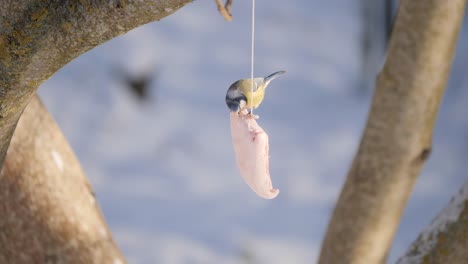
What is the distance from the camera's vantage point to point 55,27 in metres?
0.50

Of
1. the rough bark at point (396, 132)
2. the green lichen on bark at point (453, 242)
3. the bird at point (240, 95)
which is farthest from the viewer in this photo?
the rough bark at point (396, 132)

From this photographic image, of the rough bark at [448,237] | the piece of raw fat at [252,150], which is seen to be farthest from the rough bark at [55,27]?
the rough bark at [448,237]

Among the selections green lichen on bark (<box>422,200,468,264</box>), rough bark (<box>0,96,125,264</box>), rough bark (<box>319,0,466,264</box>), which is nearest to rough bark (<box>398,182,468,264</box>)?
green lichen on bark (<box>422,200,468,264</box>)

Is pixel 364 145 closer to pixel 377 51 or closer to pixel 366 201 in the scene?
pixel 366 201

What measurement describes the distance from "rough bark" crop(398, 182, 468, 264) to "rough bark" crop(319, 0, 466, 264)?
0.14 metres

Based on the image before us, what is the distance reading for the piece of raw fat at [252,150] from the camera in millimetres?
617

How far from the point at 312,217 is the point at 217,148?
18.8 inches

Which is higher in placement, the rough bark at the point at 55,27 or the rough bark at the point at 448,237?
the rough bark at the point at 448,237

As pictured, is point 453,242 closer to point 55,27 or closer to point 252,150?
point 252,150

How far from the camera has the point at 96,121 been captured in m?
2.61

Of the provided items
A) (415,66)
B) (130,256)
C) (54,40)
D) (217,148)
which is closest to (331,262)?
(415,66)

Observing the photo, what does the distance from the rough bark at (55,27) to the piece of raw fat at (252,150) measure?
16 centimetres

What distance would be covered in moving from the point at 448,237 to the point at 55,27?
0.53m

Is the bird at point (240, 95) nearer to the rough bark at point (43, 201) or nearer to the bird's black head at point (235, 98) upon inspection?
the bird's black head at point (235, 98)
